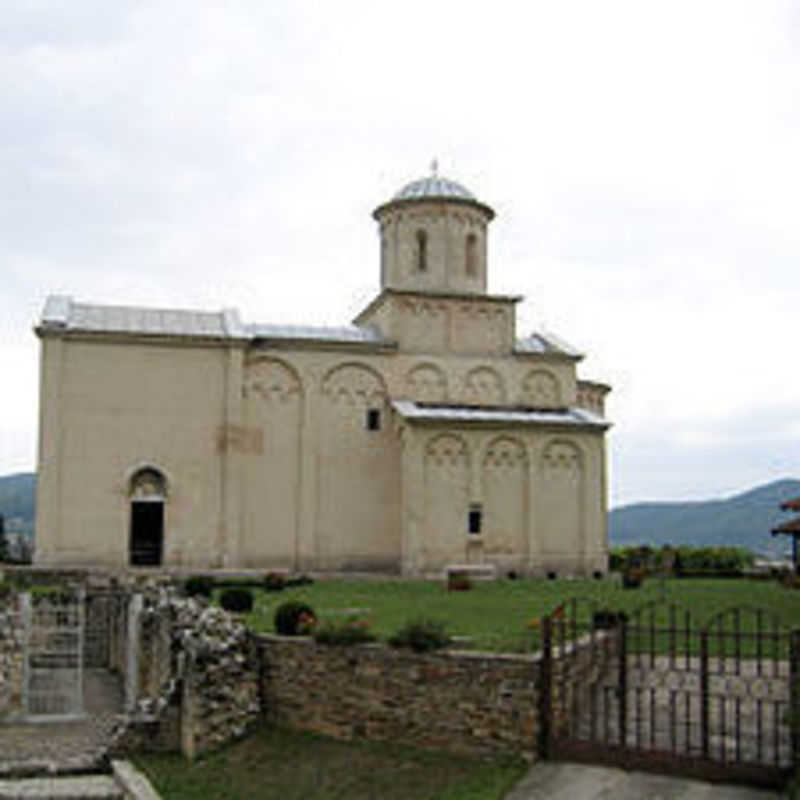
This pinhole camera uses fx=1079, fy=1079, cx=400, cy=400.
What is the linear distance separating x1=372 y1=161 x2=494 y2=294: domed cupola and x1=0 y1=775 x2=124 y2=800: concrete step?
73.1 ft

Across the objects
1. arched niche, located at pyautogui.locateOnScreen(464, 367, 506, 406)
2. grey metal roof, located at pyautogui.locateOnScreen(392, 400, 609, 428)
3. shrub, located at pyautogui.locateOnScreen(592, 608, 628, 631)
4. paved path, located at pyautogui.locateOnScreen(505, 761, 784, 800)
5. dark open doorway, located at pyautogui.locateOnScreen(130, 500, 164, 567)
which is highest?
arched niche, located at pyautogui.locateOnScreen(464, 367, 506, 406)

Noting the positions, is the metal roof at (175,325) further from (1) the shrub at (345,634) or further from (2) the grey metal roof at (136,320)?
(1) the shrub at (345,634)

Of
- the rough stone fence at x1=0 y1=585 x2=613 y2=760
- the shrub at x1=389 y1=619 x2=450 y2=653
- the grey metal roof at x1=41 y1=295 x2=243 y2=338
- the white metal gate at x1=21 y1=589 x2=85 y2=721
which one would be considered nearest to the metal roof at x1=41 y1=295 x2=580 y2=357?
the grey metal roof at x1=41 y1=295 x2=243 y2=338

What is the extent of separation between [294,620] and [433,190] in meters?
22.4

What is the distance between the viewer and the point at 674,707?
10930 mm

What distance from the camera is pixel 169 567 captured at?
97.1 feet

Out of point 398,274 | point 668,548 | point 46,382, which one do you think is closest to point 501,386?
point 398,274

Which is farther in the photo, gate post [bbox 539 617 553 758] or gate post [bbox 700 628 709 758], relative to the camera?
gate post [bbox 539 617 553 758]

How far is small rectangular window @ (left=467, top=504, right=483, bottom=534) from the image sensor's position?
31.5 meters

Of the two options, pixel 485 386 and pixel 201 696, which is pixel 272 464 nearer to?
pixel 485 386

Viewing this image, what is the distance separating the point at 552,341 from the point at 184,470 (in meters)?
12.8

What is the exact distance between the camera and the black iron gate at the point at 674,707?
33.2 feet

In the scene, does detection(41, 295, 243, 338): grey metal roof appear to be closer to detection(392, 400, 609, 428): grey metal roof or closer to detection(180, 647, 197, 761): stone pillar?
detection(392, 400, 609, 428): grey metal roof

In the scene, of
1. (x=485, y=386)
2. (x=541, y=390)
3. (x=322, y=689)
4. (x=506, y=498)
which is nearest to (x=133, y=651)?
(x=322, y=689)
